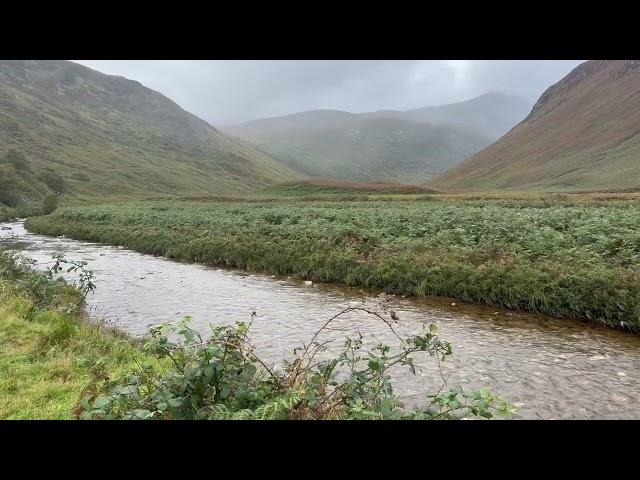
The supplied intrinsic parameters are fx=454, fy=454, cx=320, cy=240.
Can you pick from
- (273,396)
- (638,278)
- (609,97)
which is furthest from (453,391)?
(609,97)

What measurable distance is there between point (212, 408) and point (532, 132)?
175446mm

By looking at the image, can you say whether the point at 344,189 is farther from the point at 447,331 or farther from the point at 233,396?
the point at 233,396

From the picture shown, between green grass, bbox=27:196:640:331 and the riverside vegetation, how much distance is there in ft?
23.0

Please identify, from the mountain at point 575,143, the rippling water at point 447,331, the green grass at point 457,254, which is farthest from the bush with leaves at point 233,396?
the mountain at point 575,143

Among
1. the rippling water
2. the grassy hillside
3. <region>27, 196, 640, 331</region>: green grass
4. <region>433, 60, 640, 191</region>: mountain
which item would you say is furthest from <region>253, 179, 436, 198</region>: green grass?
the rippling water

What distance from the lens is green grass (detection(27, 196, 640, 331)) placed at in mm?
13914

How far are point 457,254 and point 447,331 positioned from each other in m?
6.56

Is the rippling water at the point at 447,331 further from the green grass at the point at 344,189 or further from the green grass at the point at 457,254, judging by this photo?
the green grass at the point at 344,189

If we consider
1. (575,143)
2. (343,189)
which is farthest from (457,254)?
(575,143)

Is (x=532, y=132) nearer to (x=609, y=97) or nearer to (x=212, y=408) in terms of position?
(x=609, y=97)
